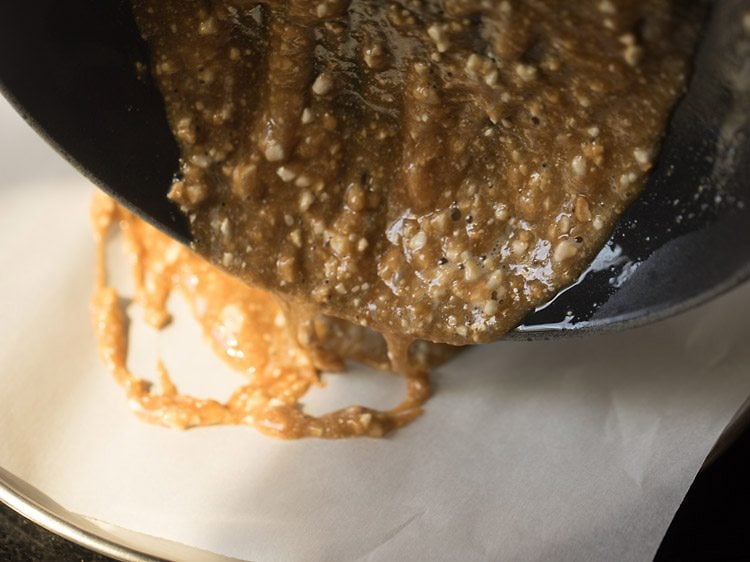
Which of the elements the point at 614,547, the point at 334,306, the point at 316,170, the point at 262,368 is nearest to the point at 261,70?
the point at 316,170

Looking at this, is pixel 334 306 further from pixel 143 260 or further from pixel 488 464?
pixel 143 260

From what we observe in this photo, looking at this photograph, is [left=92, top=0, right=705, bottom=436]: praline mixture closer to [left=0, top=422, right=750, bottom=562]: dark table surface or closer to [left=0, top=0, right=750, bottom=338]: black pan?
[left=0, top=0, right=750, bottom=338]: black pan

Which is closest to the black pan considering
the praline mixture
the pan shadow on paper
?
the praline mixture

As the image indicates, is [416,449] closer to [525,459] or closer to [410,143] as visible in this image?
[525,459]

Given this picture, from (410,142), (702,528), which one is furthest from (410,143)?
(702,528)

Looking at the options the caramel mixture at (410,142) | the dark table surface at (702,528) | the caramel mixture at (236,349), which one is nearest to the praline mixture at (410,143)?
the caramel mixture at (410,142)

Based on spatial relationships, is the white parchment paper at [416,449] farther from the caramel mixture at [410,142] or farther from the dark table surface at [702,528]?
the caramel mixture at [410,142]
